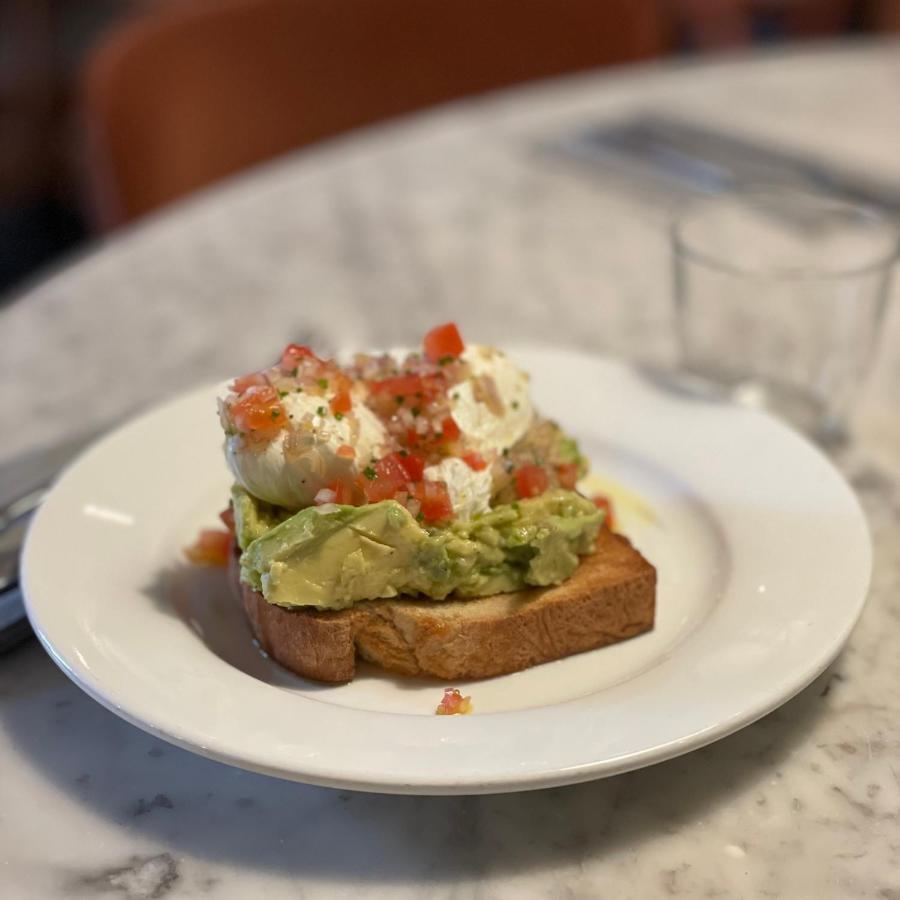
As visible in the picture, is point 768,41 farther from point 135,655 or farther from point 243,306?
point 135,655

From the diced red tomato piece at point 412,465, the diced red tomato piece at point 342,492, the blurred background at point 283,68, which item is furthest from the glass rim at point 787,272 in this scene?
the blurred background at point 283,68

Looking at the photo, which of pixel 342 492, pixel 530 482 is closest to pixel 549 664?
pixel 530 482

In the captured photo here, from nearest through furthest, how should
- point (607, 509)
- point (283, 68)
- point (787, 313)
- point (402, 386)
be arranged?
1. point (402, 386)
2. point (607, 509)
3. point (787, 313)
4. point (283, 68)

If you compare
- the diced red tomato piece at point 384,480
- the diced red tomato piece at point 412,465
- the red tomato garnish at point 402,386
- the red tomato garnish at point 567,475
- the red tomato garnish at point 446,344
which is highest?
the red tomato garnish at point 446,344

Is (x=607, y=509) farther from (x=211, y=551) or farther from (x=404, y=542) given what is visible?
(x=211, y=551)

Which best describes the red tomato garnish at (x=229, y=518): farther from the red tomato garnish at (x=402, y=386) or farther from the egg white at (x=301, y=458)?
the red tomato garnish at (x=402, y=386)
